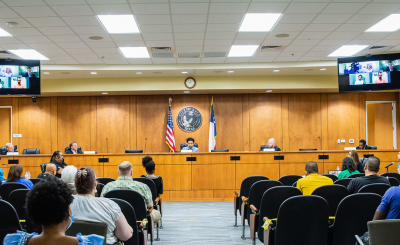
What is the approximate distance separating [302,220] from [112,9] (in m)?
4.43

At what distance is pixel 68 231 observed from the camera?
7.47 ft

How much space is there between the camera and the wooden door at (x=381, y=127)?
41.4 ft

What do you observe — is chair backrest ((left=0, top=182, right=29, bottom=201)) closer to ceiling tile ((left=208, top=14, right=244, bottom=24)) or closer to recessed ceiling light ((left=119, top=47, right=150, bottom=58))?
ceiling tile ((left=208, top=14, right=244, bottom=24))

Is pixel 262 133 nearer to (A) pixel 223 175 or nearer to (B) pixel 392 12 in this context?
(A) pixel 223 175

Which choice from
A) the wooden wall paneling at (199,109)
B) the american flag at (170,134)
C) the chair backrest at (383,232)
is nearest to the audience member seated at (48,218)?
the chair backrest at (383,232)

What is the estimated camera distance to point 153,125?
482 inches

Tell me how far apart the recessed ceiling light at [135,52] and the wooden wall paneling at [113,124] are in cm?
365

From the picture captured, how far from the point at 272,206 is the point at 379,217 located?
1.19 m

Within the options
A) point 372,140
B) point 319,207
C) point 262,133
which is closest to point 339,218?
point 319,207

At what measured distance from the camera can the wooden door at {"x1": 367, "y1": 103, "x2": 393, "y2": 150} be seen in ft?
41.4

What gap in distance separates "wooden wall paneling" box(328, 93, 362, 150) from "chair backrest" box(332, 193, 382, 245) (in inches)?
373

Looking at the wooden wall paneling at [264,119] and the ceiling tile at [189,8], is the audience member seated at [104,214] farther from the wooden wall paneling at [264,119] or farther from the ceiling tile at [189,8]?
the wooden wall paneling at [264,119]

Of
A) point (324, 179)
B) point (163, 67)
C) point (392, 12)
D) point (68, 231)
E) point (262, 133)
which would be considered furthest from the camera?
point (262, 133)

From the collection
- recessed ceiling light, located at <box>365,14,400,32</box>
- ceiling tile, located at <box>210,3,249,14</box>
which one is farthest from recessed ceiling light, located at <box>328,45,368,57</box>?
ceiling tile, located at <box>210,3,249,14</box>
